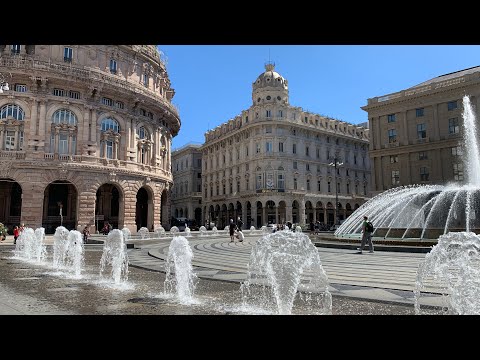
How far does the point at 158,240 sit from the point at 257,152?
110 feet

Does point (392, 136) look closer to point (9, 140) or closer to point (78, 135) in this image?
point (78, 135)

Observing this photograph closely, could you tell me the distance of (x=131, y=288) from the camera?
7.74m

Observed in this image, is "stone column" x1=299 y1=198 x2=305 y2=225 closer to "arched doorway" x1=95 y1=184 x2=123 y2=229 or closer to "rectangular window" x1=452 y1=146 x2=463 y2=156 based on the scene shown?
"rectangular window" x1=452 y1=146 x2=463 y2=156

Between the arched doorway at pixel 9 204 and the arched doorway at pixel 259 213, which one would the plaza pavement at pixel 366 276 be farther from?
the arched doorway at pixel 259 213

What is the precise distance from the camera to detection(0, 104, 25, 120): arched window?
29266 millimetres

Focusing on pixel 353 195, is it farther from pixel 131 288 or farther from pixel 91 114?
pixel 131 288

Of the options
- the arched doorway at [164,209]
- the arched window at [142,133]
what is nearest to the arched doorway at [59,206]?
the arched window at [142,133]

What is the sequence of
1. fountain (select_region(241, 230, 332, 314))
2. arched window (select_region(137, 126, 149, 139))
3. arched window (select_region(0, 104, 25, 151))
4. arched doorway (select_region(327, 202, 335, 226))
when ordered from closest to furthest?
1. fountain (select_region(241, 230, 332, 314))
2. arched window (select_region(0, 104, 25, 151))
3. arched window (select_region(137, 126, 149, 139))
4. arched doorway (select_region(327, 202, 335, 226))

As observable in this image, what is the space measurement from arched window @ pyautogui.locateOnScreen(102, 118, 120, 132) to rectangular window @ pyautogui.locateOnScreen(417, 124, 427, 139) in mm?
34193

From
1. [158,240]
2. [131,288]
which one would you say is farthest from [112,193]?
[131,288]

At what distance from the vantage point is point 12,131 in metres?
29.2

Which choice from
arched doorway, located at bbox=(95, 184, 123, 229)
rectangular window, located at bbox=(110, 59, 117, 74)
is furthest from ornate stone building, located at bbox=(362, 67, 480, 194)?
rectangular window, located at bbox=(110, 59, 117, 74)

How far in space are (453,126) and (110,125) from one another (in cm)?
3696

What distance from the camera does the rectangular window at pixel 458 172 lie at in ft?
133
